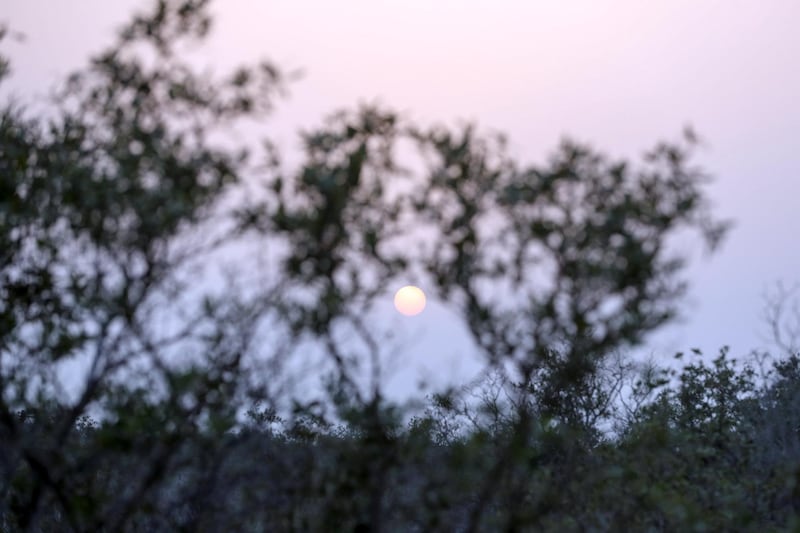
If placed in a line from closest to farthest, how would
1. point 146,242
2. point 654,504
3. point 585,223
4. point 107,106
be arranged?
point 585,223 < point 146,242 < point 107,106 < point 654,504

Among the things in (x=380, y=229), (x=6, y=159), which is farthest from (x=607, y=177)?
(x=6, y=159)

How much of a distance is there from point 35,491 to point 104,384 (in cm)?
131

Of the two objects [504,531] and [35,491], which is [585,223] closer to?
[504,531]

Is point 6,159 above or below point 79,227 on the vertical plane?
above

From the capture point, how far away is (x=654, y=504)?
36.1ft

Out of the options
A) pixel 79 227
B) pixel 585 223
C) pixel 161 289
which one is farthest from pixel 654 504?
pixel 79 227

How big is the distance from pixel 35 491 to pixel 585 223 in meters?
5.16

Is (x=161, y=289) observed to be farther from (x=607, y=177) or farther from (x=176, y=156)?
(x=607, y=177)

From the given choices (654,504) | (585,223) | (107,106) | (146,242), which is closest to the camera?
(585,223)

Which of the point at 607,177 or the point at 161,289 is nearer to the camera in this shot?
the point at 607,177

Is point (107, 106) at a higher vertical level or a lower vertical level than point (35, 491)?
higher

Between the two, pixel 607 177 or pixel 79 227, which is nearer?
pixel 607 177

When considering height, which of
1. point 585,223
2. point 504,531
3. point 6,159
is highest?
point 6,159

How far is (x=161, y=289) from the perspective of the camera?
8.84 m
